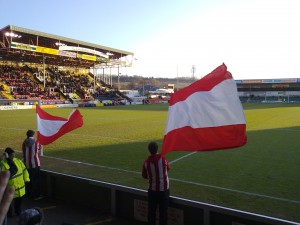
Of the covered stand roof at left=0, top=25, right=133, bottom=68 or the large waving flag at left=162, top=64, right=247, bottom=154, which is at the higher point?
the covered stand roof at left=0, top=25, right=133, bottom=68

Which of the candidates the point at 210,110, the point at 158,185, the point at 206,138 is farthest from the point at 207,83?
the point at 158,185

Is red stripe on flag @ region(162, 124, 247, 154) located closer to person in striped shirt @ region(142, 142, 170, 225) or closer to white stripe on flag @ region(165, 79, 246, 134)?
white stripe on flag @ region(165, 79, 246, 134)

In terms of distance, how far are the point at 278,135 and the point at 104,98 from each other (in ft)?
170

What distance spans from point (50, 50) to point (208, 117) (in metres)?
50.9

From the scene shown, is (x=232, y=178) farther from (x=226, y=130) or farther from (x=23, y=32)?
(x=23, y=32)

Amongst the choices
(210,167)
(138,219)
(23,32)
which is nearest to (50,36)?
(23,32)

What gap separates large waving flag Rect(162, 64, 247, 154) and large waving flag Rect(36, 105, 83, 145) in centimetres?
434

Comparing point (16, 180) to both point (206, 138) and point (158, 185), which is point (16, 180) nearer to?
point (158, 185)

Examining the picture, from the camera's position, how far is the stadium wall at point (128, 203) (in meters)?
5.01

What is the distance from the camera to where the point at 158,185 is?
5453 mm

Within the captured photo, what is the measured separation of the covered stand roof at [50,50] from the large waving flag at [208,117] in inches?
1834

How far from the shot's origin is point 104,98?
67.4 m

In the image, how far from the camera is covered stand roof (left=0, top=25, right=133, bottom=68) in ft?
157

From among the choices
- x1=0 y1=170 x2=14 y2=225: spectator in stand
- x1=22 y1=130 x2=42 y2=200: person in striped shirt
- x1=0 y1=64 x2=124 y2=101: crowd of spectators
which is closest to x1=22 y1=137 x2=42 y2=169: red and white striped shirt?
x1=22 y1=130 x2=42 y2=200: person in striped shirt
